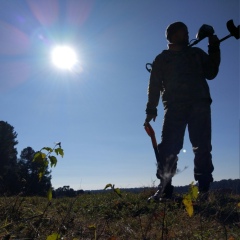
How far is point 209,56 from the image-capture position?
469 cm

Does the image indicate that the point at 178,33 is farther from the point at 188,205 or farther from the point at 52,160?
the point at 188,205

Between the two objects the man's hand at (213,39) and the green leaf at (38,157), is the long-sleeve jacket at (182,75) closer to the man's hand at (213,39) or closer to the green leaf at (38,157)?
the man's hand at (213,39)

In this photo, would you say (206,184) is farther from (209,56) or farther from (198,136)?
(209,56)

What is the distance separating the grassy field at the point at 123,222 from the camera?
2.08 m

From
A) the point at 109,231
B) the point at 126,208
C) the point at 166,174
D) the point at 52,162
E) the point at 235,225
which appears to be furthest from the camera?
the point at 126,208

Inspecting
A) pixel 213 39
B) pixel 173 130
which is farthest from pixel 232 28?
pixel 173 130

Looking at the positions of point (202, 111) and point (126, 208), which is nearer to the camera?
point (126, 208)

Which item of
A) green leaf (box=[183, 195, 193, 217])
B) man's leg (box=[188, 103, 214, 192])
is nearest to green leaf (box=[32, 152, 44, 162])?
green leaf (box=[183, 195, 193, 217])

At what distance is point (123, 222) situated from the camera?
122 inches

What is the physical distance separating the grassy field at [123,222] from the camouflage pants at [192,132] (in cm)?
61

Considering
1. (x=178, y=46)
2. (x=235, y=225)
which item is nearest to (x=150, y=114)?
(x=178, y=46)

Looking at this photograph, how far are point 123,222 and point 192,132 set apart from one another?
2112 millimetres

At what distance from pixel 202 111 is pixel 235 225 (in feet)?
6.94

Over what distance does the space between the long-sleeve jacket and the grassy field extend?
5.18 feet
